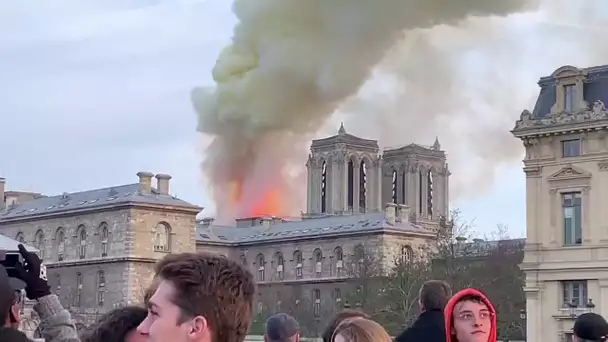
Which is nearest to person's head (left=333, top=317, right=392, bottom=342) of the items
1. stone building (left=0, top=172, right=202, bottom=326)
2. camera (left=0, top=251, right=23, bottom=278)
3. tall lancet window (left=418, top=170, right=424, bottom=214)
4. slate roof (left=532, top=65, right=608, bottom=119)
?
camera (left=0, top=251, right=23, bottom=278)

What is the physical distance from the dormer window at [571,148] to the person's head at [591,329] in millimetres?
32709

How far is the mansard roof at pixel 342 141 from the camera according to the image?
365 feet

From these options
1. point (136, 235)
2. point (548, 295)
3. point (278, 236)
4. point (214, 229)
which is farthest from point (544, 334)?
point (214, 229)

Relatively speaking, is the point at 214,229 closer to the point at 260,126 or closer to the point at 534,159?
the point at 260,126

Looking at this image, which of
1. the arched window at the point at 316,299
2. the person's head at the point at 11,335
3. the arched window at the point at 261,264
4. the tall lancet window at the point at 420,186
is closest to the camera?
the person's head at the point at 11,335

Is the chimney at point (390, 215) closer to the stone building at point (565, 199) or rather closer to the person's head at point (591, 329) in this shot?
the stone building at point (565, 199)

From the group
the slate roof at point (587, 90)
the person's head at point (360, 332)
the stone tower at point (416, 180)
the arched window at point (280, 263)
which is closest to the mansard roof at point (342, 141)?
the stone tower at point (416, 180)

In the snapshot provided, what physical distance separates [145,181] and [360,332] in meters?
78.5

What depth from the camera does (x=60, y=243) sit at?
8438cm

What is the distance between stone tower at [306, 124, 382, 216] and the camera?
360ft

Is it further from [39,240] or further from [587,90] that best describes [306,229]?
[587,90]

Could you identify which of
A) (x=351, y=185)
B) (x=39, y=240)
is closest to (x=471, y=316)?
(x=39, y=240)

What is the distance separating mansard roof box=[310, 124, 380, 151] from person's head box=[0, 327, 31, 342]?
349 ft

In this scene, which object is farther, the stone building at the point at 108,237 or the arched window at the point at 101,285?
the arched window at the point at 101,285
